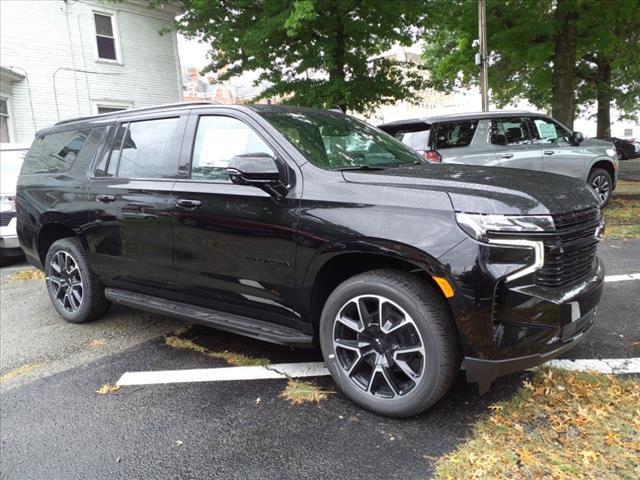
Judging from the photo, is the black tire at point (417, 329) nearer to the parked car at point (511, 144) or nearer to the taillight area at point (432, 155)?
the parked car at point (511, 144)

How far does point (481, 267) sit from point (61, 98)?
16255 millimetres

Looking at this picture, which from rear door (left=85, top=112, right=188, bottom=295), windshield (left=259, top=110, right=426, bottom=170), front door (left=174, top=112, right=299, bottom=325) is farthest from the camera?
rear door (left=85, top=112, right=188, bottom=295)

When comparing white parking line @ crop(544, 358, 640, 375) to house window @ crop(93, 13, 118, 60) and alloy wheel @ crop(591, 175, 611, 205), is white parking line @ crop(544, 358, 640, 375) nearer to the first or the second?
alloy wheel @ crop(591, 175, 611, 205)

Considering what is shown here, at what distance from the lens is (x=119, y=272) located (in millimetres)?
4086

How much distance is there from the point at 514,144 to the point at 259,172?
6726 mm

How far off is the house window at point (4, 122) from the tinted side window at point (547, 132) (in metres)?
13.9

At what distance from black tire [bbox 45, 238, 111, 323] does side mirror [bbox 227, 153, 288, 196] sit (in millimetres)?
2194

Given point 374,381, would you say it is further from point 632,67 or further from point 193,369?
point 632,67

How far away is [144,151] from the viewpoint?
385cm

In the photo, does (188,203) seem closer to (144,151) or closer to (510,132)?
(144,151)

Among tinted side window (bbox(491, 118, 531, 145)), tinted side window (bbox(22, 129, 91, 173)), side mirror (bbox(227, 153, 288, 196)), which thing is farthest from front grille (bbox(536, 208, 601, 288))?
tinted side window (bbox(491, 118, 531, 145))

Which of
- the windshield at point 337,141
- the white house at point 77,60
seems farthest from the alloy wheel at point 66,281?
the white house at point 77,60

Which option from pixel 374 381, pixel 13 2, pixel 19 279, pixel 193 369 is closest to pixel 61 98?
pixel 13 2

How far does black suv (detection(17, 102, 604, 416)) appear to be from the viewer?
2.40 metres
